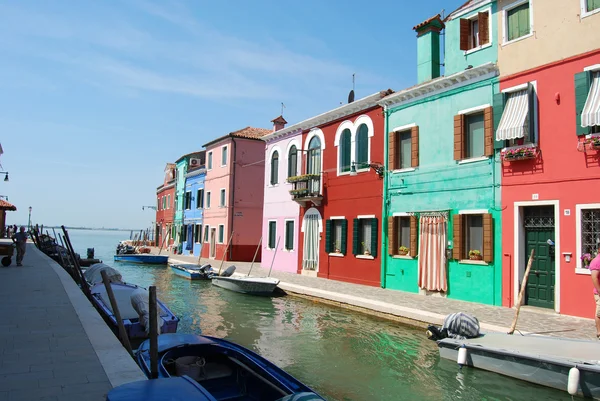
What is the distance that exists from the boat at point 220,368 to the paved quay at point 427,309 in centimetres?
584

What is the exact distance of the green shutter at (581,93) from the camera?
10.6 meters

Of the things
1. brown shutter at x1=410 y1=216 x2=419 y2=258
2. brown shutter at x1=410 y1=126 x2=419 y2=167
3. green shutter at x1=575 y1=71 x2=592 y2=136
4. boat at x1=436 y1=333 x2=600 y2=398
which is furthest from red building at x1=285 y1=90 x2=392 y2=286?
boat at x1=436 y1=333 x2=600 y2=398

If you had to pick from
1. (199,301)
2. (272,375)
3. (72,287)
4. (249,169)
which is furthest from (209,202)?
(272,375)

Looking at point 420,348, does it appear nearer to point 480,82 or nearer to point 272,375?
point 272,375

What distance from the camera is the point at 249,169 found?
29.9m

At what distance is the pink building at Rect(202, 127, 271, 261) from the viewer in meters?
29.1

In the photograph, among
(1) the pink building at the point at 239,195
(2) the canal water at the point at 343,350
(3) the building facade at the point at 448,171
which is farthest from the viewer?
(1) the pink building at the point at 239,195

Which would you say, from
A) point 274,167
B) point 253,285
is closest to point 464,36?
point 253,285

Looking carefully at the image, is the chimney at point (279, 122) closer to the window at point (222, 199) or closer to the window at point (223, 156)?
the window at point (223, 156)

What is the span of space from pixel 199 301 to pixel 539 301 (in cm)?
1010

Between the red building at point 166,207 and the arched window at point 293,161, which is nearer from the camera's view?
the arched window at point 293,161

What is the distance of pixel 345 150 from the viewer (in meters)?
18.8

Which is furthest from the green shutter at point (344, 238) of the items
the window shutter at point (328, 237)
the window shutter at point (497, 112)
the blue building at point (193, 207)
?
the blue building at point (193, 207)

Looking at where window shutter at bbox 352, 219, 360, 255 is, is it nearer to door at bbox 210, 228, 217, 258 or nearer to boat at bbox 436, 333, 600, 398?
boat at bbox 436, 333, 600, 398
